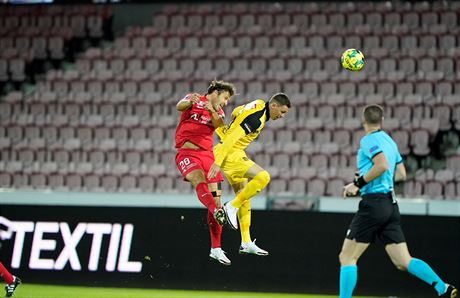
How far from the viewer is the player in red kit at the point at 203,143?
10.9m

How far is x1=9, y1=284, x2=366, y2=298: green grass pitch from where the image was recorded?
12168 mm

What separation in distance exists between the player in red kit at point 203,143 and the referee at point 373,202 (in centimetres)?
222

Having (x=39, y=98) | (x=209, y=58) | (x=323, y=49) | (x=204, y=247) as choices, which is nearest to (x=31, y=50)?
(x=39, y=98)

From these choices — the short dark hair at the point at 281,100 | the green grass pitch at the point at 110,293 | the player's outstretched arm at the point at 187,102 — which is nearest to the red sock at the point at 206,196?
the player's outstretched arm at the point at 187,102

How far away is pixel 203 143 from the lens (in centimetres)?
1136

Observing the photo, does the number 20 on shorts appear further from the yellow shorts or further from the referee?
the referee

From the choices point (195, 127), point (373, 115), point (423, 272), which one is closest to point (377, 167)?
point (373, 115)

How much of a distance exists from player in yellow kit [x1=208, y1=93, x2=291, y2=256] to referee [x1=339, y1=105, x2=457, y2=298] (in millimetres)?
1941

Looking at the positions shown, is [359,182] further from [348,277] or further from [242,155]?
[242,155]

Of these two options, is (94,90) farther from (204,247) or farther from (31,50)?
(204,247)

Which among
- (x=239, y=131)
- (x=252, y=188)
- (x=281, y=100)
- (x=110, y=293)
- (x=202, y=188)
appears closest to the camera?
(x=239, y=131)

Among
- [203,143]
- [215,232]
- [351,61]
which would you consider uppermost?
[351,61]

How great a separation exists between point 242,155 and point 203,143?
0.55 metres

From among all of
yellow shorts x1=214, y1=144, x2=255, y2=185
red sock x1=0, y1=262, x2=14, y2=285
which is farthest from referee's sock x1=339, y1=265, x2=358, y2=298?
red sock x1=0, y1=262, x2=14, y2=285
